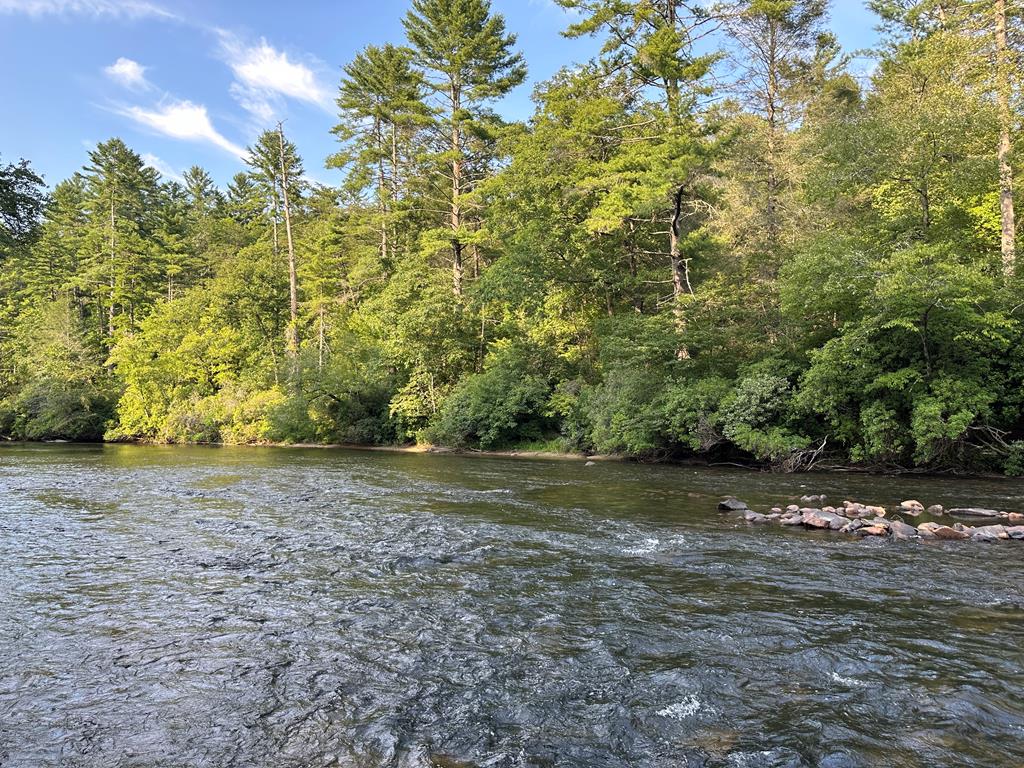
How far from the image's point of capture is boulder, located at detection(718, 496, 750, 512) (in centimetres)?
1144

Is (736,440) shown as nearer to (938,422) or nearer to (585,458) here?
(938,422)

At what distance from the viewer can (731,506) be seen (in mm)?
11516

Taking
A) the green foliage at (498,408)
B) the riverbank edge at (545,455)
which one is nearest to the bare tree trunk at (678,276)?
the riverbank edge at (545,455)

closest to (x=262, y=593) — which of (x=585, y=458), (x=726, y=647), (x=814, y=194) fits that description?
(x=726, y=647)

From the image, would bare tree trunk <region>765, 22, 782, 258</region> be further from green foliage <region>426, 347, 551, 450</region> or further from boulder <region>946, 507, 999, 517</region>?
boulder <region>946, 507, 999, 517</region>

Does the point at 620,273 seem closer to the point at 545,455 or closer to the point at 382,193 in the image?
the point at 545,455

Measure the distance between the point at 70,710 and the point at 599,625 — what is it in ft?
14.2

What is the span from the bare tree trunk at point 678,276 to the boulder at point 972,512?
10504 millimetres

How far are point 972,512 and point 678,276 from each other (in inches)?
524

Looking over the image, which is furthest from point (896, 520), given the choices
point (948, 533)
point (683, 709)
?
point (683, 709)

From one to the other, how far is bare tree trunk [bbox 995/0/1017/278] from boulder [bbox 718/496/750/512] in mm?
11164

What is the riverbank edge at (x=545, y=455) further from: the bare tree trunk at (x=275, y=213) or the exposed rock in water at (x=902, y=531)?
the bare tree trunk at (x=275, y=213)

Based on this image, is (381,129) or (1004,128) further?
(381,129)

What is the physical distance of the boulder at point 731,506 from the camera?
11.4 m
